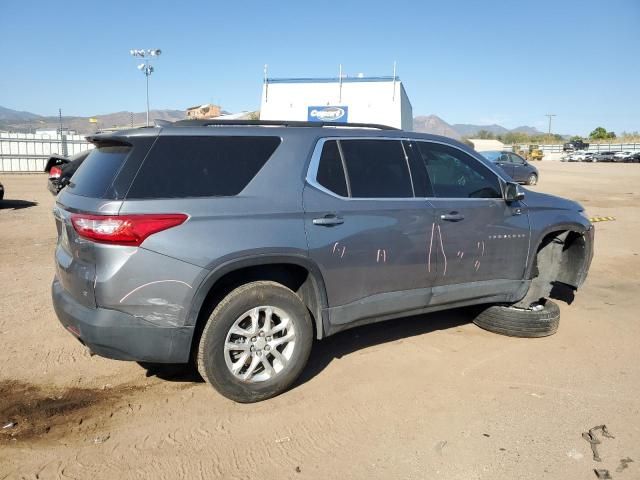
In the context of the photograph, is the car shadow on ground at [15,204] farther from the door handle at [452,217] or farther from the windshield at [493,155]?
the windshield at [493,155]

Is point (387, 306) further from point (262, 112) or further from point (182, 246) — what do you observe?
point (262, 112)

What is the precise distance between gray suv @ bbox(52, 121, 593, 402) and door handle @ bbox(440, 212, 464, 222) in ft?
0.05

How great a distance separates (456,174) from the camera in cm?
453

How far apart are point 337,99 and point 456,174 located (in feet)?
48.6

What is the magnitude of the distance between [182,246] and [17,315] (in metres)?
2.97

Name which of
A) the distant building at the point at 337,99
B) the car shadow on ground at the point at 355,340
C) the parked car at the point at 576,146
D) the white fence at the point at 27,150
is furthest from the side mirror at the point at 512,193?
the parked car at the point at 576,146

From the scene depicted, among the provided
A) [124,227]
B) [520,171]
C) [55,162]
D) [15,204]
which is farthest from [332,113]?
[124,227]

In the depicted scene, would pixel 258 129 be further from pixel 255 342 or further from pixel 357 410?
pixel 357 410

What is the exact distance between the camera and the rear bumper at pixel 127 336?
3.14 m

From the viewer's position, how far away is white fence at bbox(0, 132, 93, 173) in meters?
26.1

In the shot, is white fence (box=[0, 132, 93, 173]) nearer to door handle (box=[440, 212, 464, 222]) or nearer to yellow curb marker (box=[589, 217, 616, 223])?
yellow curb marker (box=[589, 217, 616, 223])

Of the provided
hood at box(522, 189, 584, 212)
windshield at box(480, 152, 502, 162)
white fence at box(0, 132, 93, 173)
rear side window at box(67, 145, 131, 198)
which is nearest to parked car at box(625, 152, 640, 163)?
windshield at box(480, 152, 502, 162)

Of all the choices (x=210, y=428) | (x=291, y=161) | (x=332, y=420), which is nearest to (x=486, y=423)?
(x=332, y=420)

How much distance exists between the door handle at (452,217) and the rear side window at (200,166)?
148 centimetres
